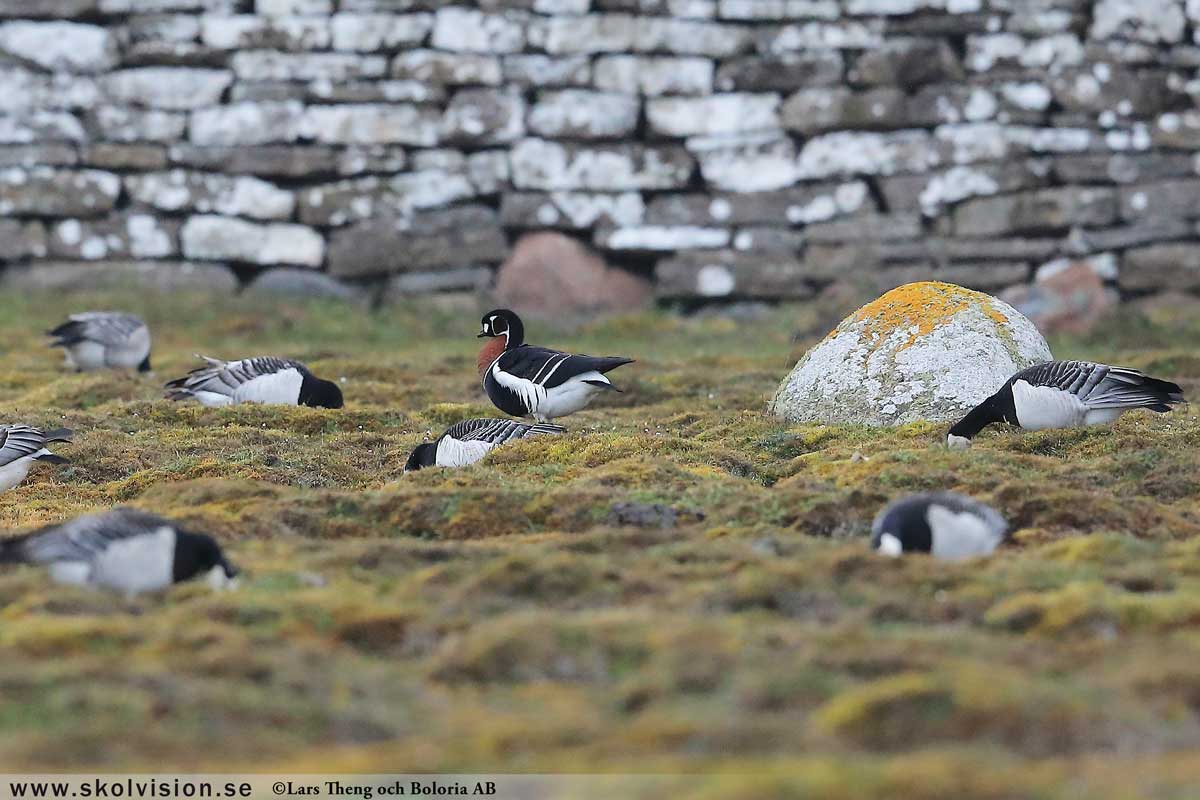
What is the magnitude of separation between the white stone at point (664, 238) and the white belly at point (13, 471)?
1201cm

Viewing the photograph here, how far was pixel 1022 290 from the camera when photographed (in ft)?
73.1

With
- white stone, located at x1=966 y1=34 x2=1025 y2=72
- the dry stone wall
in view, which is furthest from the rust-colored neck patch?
white stone, located at x1=966 y1=34 x2=1025 y2=72

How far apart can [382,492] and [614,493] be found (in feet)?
5.11

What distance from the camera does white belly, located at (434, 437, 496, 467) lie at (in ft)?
41.1

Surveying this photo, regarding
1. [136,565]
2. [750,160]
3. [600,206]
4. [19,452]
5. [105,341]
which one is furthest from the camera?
[600,206]

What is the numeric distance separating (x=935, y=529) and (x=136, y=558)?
423 centimetres

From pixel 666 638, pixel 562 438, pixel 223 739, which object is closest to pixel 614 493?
pixel 562 438

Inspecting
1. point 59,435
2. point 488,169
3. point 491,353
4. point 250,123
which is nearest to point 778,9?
point 488,169

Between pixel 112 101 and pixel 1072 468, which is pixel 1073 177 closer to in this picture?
pixel 1072 468

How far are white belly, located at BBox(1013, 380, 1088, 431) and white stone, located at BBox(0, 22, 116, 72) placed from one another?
1528 cm

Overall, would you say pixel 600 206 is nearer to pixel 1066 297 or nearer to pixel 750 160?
pixel 750 160

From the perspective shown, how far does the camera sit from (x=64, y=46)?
2314 cm

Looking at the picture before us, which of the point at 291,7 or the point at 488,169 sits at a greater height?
the point at 291,7

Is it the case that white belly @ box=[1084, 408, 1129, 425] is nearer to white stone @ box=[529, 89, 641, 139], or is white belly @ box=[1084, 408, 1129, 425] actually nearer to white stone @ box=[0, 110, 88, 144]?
white stone @ box=[529, 89, 641, 139]
